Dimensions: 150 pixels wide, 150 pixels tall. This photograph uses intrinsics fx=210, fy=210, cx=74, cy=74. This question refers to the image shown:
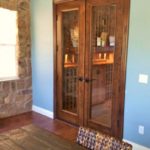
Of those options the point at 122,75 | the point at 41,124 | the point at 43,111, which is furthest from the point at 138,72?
the point at 43,111

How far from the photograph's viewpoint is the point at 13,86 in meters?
4.52

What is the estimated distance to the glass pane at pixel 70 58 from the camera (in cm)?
384

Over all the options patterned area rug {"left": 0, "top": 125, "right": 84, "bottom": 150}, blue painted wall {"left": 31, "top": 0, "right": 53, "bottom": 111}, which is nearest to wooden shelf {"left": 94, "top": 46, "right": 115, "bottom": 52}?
blue painted wall {"left": 31, "top": 0, "right": 53, "bottom": 111}

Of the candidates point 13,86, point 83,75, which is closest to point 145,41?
point 83,75

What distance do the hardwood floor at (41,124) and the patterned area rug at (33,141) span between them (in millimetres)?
1813

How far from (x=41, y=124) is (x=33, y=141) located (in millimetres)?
2458

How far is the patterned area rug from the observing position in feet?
5.31

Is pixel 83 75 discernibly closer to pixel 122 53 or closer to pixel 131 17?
pixel 122 53

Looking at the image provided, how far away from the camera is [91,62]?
360cm

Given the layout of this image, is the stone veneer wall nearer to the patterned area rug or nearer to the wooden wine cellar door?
the wooden wine cellar door

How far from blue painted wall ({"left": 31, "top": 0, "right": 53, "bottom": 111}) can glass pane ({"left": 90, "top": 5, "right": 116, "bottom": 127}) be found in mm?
1092

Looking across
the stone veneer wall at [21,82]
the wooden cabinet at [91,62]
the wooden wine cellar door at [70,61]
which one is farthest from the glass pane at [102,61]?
the stone veneer wall at [21,82]

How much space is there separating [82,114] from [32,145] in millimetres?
2268

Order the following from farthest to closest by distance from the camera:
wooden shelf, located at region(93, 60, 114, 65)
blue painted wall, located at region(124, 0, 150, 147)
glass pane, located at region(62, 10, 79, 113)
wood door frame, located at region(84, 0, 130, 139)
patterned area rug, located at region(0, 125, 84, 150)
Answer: glass pane, located at region(62, 10, 79, 113) → wooden shelf, located at region(93, 60, 114, 65) → wood door frame, located at region(84, 0, 130, 139) → blue painted wall, located at region(124, 0, 150, 147) → patterned area rug, located at region(0, 125, 84, 150)
